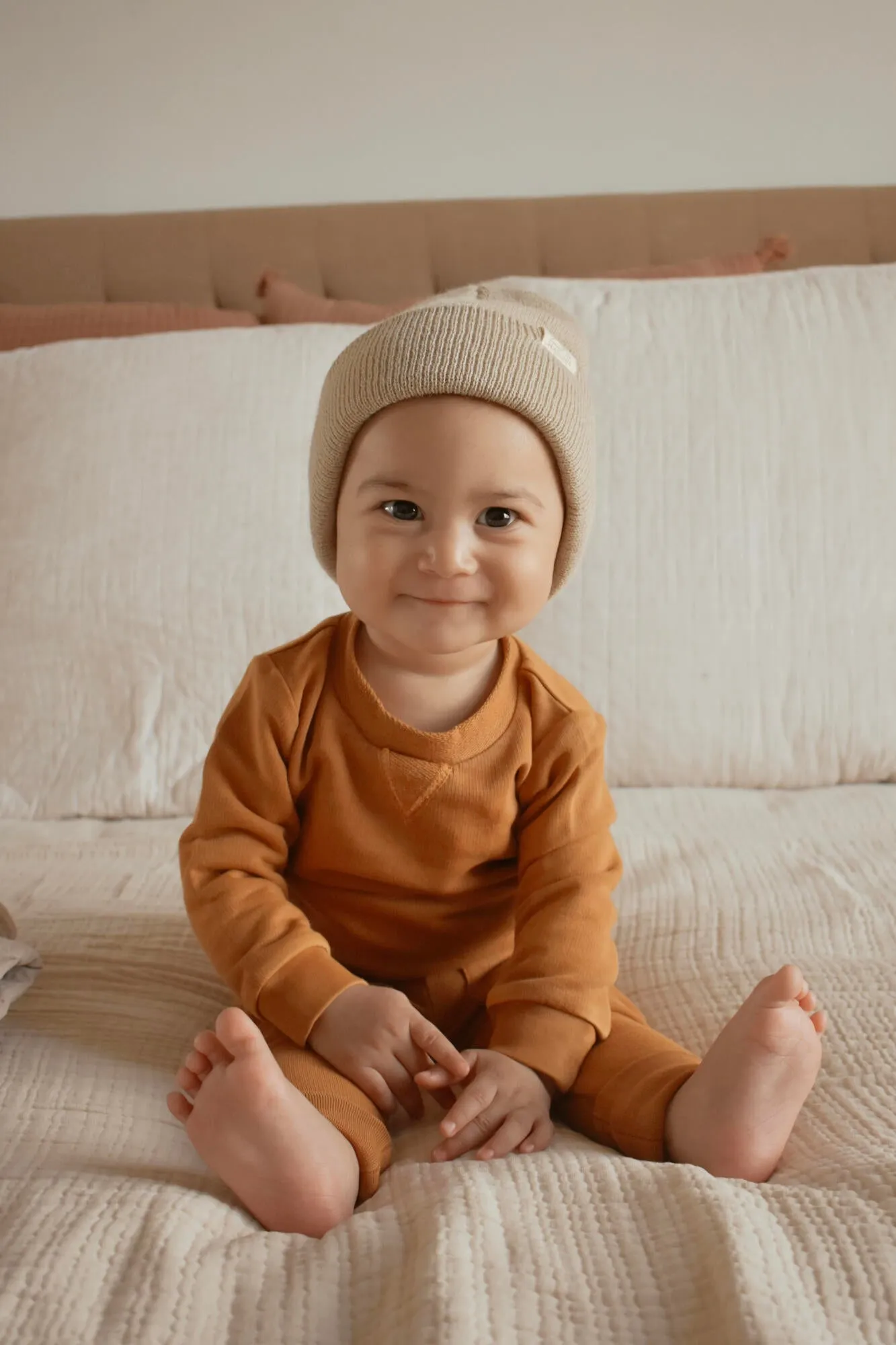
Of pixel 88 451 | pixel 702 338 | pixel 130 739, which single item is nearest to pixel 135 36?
pixel 88 451

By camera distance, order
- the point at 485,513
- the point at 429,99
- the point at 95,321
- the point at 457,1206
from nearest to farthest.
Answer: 1. the point at 457,1206
2. the point at 485,513
3. the point at 95,321
4. the point at 429,99

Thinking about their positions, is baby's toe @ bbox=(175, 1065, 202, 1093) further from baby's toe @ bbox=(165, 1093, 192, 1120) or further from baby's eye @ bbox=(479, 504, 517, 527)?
baby's eye @ bbox=(479, 504, 517, 527)

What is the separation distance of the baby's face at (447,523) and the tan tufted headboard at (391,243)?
1.11 m

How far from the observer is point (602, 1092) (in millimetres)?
818

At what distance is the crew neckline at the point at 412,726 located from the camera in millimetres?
905

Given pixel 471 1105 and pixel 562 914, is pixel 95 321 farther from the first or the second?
pixel 471 1105

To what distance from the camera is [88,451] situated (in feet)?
4.51

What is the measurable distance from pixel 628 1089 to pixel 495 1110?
3.7 inches

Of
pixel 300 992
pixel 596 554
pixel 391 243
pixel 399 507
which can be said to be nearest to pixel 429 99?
pixel 391 243

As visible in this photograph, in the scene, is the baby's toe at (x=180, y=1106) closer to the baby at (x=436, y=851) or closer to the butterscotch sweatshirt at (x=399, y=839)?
the baby at (x=436, y=851)

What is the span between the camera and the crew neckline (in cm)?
91

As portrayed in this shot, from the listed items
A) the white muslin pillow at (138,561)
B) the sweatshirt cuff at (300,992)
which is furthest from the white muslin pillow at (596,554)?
the sweatshirt cuff at (300,992)

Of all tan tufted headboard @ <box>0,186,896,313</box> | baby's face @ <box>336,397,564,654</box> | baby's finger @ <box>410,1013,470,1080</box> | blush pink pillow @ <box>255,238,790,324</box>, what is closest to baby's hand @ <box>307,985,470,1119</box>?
baby's finger @ <box>410,1013,470,1080</box>

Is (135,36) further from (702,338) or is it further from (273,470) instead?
(702,338)
